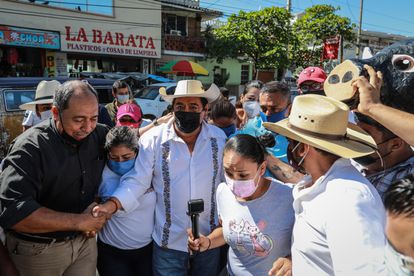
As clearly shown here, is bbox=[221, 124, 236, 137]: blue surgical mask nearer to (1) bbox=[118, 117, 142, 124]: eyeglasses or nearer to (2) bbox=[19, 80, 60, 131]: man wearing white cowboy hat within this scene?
(1) bbox=[118, 117, 142, 124]: eyeglasses

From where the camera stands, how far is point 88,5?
50.3 feet

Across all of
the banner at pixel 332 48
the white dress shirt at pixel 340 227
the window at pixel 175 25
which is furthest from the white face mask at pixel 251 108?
the window at pixel 175 25

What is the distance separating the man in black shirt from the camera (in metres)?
1.75

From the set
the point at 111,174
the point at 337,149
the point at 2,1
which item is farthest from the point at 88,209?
the point at 2,1

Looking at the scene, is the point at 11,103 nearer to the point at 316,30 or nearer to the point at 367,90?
the point at 367,90

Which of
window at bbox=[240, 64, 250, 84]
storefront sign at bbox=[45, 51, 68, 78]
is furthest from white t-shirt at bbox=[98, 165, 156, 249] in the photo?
window at bbox=[240, 64, 250, 84]

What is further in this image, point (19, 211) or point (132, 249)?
point (132, 249)

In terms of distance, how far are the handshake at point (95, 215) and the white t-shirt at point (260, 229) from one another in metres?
0.77

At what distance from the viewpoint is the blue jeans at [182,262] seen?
2268mm

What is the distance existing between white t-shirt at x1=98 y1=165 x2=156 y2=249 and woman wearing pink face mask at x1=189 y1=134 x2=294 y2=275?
57cm

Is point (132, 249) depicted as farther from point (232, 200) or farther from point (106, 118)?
point (106, 118)

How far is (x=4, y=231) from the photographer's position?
6.64 feet

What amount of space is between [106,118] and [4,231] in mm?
1952

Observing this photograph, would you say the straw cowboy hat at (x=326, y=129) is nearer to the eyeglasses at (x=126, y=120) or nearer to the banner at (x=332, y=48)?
the eyeglasses at (x=126, y=120)
